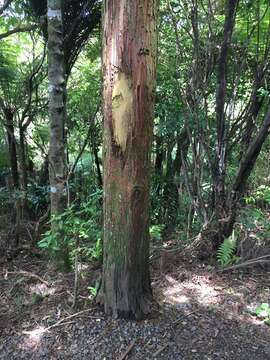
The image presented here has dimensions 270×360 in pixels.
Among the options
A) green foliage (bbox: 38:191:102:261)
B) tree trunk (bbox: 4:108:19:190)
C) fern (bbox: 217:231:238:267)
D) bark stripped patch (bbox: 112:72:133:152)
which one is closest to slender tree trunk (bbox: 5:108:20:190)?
tree trunk (bbox: 4:108:19:190)

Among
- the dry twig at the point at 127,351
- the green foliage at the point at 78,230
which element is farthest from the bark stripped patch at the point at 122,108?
the dry twig at the point at 127,351

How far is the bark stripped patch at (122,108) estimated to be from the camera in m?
2.09

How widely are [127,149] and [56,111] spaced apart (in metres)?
1.47

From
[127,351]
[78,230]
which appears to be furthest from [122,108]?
[127,351]

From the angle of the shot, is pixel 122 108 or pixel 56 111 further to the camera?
pixel 56 111

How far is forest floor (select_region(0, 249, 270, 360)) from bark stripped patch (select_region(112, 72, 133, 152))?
4.19ft

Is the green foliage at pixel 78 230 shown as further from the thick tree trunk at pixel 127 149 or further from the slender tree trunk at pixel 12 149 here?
the slender tree trunk at pixel 12 149

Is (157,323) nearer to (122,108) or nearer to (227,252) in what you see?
(227,252)

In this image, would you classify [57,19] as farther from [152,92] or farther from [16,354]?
[16,354]

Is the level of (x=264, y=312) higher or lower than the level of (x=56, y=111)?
lower

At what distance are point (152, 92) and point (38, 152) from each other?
6.13 m

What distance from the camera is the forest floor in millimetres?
2209

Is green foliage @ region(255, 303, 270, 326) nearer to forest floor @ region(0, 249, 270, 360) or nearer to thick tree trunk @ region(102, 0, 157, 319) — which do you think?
forest floor @ region(0, 249, 270, 360)

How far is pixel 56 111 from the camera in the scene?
132 inches
